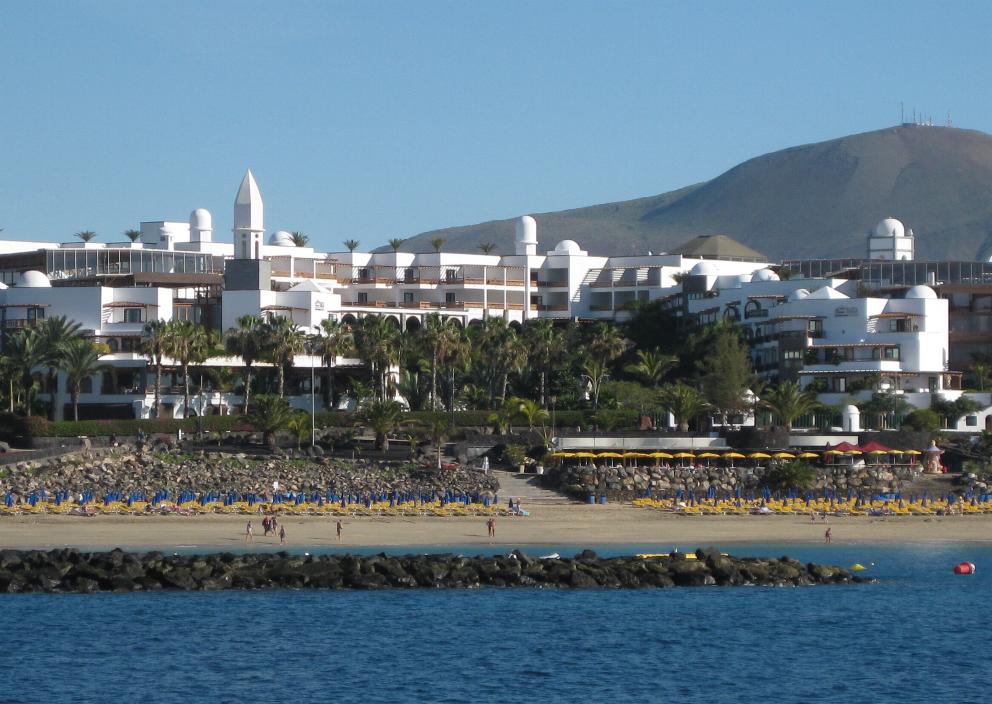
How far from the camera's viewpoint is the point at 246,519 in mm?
76312

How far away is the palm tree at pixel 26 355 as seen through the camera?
100188mm

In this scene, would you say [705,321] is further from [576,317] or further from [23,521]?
[23,521]

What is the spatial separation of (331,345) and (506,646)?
56452 mm

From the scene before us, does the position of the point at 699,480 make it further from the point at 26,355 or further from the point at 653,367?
the point at 26,355

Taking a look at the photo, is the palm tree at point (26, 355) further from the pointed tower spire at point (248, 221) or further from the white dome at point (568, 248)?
the white dome at point (568, 248)

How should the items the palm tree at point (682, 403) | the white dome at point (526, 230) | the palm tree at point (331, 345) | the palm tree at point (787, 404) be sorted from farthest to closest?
the white dome at point (526, 230) < the palm tree at point (331, 345) < the palm tree at point (787, 404) < the palm tree at point (682, 403)

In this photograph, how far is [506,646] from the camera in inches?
1970

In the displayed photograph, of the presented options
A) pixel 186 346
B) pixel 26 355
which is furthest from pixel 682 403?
pixel 26 355

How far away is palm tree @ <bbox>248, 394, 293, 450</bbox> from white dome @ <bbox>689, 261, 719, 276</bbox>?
4483cm

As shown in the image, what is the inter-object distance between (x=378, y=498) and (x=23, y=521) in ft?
53.4

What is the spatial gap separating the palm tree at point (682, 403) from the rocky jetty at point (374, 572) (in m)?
35.4

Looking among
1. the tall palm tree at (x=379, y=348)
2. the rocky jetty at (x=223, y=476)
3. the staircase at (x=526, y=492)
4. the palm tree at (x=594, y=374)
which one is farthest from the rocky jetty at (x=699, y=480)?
the tall palm tree at (x=379, y=348)

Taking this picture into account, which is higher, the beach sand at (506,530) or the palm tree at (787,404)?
the palm tree at (787,404)

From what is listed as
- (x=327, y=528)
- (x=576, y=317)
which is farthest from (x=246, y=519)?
(x=576, y=317)
